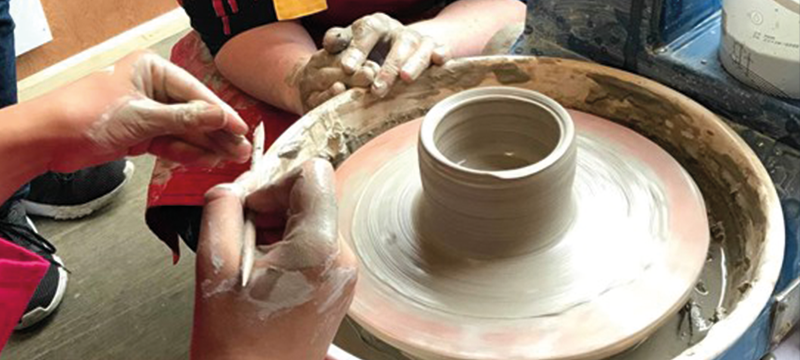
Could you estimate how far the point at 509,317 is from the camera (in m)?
1.07

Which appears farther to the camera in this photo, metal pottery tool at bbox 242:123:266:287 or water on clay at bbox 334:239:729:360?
water on clay at bbox 334:239:729:360

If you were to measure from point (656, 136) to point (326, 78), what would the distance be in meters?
0.55

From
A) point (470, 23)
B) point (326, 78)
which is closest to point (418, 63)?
point (326, 78)

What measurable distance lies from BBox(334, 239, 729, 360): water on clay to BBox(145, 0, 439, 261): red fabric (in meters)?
0.41

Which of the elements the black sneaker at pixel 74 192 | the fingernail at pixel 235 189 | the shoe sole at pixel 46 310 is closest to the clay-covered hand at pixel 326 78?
the fingernail at pixel 235 189

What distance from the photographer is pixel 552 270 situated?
1.11m

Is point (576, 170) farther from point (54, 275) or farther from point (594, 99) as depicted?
point (54, 275)

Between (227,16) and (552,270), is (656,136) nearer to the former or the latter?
(552,270)

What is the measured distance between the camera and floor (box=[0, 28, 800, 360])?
80.9 inches

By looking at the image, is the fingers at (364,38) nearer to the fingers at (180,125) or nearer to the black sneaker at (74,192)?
the fingers at (180,125)

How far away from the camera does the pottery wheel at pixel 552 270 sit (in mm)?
1043

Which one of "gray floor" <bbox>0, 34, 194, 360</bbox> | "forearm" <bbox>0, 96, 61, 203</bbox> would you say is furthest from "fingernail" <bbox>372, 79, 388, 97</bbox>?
"gray floor" <bbox>0, 34, 194, 360</bbox>

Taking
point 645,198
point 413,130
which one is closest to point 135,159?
point 413,130

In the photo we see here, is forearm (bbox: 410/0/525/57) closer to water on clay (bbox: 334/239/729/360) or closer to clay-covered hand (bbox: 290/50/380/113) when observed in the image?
clay-covered hand (bbox: 290/50/380/113)
